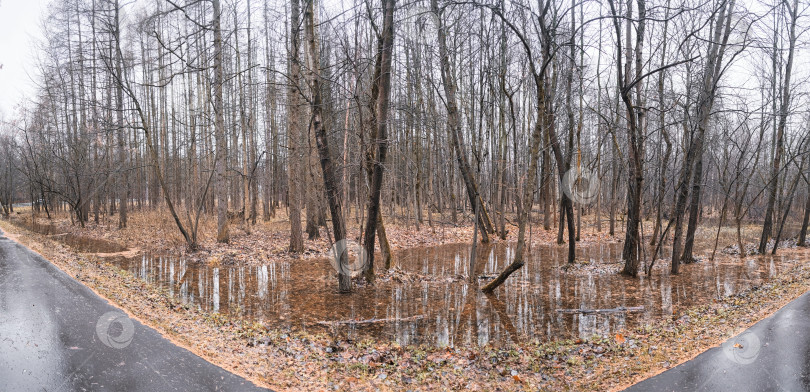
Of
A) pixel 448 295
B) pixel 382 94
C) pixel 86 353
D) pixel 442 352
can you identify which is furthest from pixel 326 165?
Answer: pixel 86 353

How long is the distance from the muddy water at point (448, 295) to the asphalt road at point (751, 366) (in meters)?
1.71

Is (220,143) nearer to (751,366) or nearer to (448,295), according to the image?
(448,295)

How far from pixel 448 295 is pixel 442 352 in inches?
134

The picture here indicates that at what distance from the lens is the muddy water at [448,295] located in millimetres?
6977

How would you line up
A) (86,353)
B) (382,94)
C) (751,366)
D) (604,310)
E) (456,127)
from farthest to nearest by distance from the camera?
(456,127), (382,94), (604,310), (86,353), (751,366)

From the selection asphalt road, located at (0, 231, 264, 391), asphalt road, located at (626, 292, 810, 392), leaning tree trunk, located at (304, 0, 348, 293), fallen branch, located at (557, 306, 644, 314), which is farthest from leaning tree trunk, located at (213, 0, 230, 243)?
asphalt road, located at (626, 292, 810, 392)

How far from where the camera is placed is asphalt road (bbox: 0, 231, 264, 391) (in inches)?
175

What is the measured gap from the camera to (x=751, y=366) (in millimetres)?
4805

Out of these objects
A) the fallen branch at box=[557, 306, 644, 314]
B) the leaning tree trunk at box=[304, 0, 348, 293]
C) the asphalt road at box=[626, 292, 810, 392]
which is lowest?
the fallen branch at box=[557, 306, 644, 314]

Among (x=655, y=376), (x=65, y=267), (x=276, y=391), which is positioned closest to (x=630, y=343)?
(x=655, y=376)

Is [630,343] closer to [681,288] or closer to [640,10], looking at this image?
[681,288]

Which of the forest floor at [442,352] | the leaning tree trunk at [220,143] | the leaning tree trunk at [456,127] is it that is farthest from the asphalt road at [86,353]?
the leaning tree trunk at [220,143]

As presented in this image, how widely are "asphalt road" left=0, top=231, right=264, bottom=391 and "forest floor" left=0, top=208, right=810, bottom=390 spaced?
298mm

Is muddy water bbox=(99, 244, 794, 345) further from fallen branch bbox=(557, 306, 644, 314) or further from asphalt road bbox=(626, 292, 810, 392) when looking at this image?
asphalt road bbox=(626, 292, 810, 392)
